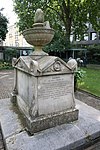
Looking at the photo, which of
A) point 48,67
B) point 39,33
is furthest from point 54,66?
point 39,33

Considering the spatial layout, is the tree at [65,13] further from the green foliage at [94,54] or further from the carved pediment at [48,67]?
the carved pediment at [48,67]

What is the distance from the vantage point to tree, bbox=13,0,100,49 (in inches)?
693

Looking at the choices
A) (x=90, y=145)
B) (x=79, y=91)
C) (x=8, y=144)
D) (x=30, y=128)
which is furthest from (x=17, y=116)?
(x=79, y=91)

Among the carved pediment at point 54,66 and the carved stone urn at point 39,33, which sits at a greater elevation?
the carved stone urn at point 39,33

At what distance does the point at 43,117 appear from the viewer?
349cm

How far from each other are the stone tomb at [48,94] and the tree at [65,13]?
15.3 metres

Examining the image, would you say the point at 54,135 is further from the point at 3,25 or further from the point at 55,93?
the point at 3,25

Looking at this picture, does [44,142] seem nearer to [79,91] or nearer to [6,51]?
[79,91]

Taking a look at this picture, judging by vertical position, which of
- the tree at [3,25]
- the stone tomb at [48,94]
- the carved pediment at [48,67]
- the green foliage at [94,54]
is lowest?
the stone tomb at [48,94]

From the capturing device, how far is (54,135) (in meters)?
3.26

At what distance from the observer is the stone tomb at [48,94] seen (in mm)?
3365

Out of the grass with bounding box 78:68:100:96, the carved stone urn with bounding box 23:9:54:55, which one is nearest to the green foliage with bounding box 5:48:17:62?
the grass with bounding box 78:68:100:96

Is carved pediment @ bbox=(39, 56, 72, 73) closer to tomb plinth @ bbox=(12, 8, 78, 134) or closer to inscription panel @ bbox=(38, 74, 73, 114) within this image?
tomb plinth @ bbox=(12, 8, 78, 134)

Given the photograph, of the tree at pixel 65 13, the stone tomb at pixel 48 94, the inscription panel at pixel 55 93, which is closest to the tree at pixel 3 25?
the tree at pixel 65 13
